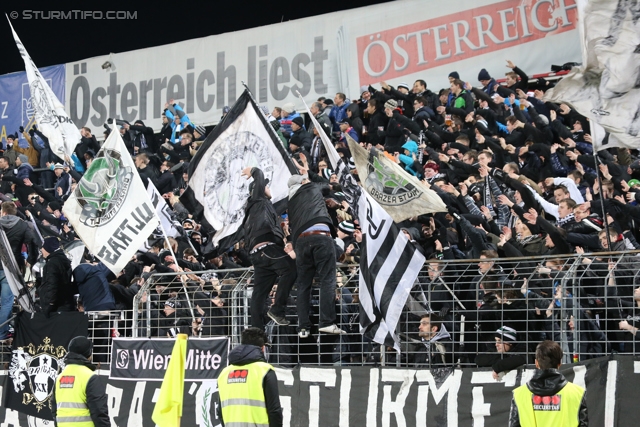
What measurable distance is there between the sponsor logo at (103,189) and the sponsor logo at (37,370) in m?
1.73

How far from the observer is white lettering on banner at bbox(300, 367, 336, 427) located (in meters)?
10.9

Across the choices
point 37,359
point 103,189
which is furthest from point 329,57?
point 37,359

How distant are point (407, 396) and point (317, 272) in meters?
1.64

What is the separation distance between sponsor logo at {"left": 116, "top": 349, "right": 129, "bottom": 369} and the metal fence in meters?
0.30

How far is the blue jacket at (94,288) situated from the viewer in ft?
43.4

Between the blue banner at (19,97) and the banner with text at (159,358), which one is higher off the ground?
the blue banner at (19,97)

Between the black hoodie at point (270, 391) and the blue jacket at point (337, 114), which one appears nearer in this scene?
the black hoodie at point (270, 391)

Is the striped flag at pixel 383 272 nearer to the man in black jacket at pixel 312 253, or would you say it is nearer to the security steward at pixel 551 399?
the man in black jacket at pixel 312 253

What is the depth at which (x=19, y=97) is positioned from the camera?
29031 mm

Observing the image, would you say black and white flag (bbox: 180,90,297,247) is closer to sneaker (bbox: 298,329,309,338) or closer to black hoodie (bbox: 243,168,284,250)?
black hoodie (bbox: 243,168,284,250)

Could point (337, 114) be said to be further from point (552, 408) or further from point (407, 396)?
point (552, 408)

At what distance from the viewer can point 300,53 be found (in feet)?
78.1

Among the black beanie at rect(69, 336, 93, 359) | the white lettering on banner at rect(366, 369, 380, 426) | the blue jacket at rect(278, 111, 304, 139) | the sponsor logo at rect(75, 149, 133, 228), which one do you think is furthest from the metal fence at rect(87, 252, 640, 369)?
the blue jacket at rect(278, 111, 304, 139)

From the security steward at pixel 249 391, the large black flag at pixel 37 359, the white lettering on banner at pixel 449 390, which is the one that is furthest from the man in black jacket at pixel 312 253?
the large black flag at pixel 37 359
